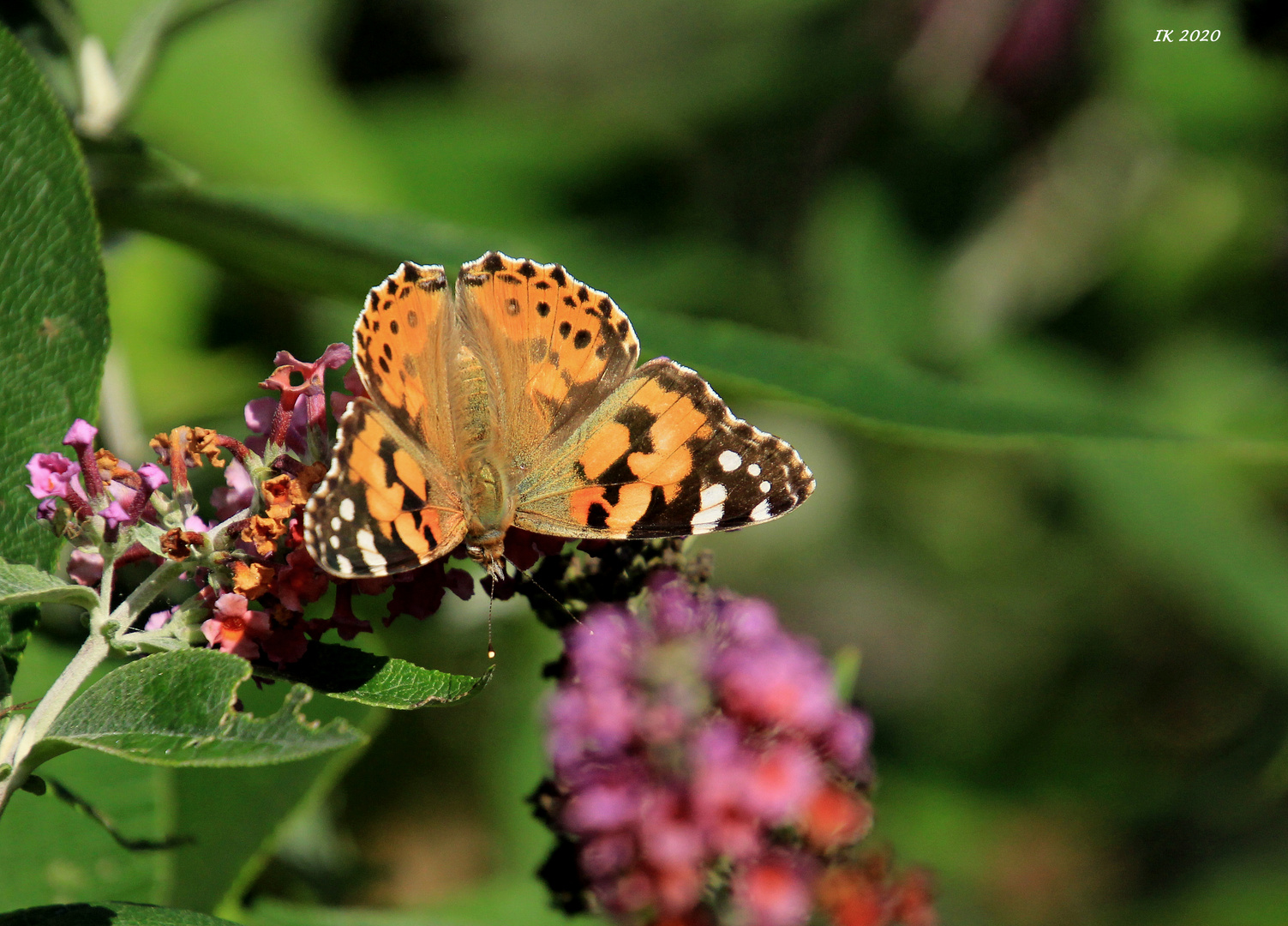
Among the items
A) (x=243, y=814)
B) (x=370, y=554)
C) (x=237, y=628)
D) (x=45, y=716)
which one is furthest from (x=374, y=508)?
(x=243, y=814)

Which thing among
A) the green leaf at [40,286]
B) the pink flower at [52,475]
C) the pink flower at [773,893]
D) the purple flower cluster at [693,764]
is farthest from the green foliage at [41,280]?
the pink flower at [773,893]

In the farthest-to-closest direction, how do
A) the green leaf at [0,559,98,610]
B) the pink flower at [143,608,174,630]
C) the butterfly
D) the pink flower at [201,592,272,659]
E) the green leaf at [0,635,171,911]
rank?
the green leaf at [0,635,171,911] → the butterfly → the pink flower at [143,608,174,630] → the pink flower at [201,592,272,659] → the green leaf at [0,559,98,610]

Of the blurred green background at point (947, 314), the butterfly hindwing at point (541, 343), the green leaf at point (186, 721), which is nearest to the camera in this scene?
the green leaf at point (186, 721)

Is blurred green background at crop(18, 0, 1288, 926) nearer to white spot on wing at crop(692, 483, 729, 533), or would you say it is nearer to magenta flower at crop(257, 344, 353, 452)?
white spot on wing at crop(692, 483, 729, 533)

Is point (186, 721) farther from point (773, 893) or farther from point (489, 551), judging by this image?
point (773, 893)

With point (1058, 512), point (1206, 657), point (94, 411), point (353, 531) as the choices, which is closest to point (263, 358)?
point (94, 411)

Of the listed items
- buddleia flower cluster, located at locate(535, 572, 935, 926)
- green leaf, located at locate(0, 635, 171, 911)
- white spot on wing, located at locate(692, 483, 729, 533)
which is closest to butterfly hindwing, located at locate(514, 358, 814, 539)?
white spot on wing, located at locate(692, 483, 729, 533)

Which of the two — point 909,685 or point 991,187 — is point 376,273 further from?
point 909,685

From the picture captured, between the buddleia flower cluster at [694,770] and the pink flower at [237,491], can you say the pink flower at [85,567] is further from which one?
the buddleia flower cluster at [694,770]
